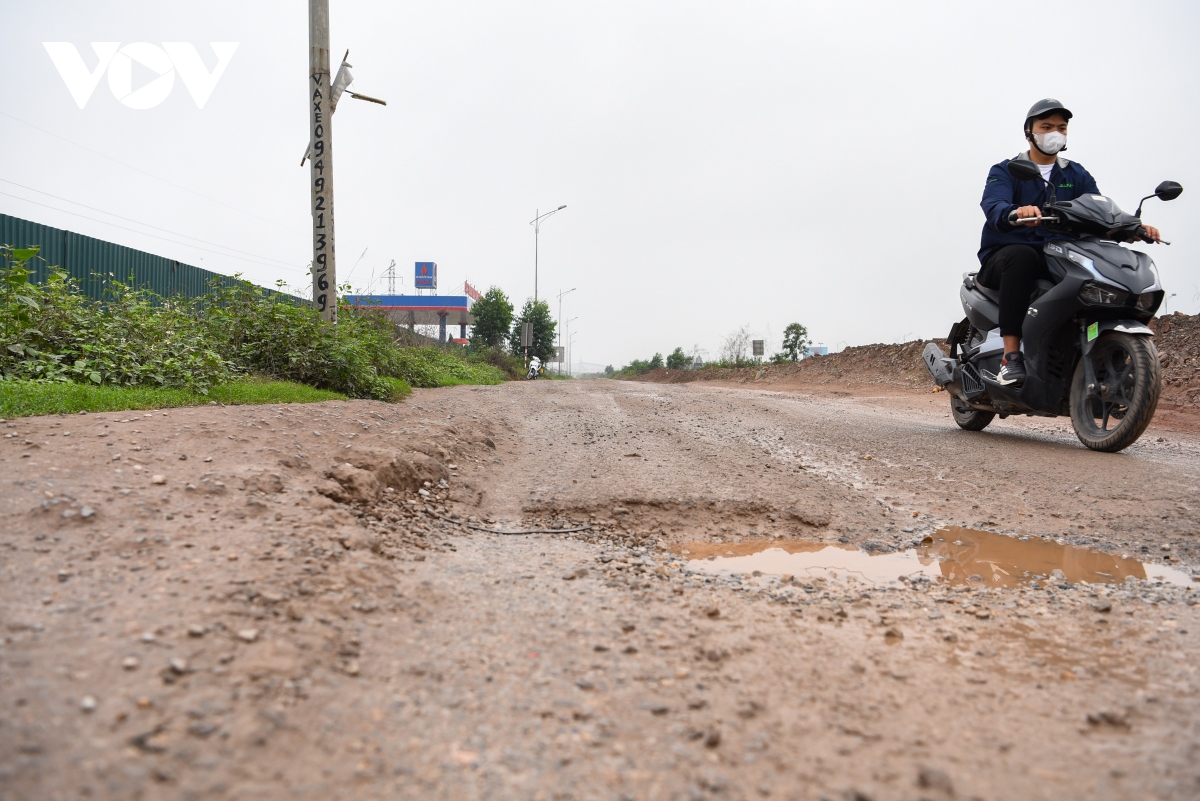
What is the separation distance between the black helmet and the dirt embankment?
568 cm

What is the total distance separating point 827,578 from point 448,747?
1657 mm

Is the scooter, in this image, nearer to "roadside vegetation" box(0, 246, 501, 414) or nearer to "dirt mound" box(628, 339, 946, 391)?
"roadside vegetation" box(0, 246, 501, 414)

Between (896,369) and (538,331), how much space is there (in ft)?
113

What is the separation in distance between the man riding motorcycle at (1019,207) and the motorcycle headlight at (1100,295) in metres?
0.48

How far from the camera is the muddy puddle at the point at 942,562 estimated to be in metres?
2.48

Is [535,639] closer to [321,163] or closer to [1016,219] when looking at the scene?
[1016,219]

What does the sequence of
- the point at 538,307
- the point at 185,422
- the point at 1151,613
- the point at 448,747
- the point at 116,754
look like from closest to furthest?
the point at 116,754 → the point at 448,747 → the point at 1151,613 → the point at 185,422 → the point at 538,307

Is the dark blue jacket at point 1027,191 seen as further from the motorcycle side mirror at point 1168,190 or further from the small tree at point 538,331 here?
the small tree at point 538,331

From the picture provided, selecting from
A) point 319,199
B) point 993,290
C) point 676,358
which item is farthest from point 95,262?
point 676,358

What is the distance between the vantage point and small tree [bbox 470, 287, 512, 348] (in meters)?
45.4

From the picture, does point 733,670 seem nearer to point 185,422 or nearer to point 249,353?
point 185,422

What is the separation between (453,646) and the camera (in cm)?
174

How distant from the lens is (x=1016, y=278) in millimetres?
4832

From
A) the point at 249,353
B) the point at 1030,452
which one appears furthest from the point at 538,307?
the point at 1030,452
